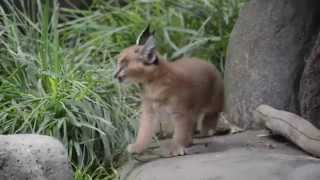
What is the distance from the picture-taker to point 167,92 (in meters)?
5.48

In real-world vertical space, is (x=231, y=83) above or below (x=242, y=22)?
below

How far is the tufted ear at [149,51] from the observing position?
5.41 meters

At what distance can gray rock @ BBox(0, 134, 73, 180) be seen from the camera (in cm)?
470

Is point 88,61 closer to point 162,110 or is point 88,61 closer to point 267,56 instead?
point 267,56

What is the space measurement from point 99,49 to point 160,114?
1.94 meters

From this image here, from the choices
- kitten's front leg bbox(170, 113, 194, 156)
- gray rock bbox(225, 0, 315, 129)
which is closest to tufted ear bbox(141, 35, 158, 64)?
kitten's front leg bbox(170, 113, 194, 156)

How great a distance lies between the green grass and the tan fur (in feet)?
1.76

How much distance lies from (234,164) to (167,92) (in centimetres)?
73

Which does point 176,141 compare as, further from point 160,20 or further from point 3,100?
point 160,20

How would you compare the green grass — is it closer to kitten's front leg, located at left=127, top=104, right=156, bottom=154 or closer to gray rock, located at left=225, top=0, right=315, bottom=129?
kitten's front leg, located at left=127, top=104, right=156, bottom=154

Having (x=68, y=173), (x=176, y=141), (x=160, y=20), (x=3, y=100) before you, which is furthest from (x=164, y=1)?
(x=68, y=173)

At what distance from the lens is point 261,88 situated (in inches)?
254

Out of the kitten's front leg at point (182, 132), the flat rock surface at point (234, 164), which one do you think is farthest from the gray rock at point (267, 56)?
the kitten's front leg at point (182, 132)

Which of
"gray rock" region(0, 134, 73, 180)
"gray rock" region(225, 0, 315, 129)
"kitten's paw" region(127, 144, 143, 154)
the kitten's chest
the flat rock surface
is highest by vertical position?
"gray rock" region(225, 0, 315, 129)
